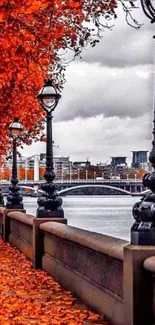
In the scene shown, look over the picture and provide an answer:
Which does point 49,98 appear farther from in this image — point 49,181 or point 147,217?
point 147,217

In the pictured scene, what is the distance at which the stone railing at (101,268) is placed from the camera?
24.4 feet

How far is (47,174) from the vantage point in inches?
613

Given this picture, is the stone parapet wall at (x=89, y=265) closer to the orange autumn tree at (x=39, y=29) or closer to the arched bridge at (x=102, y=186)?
the orange autumn tree at (x=39, y=29)

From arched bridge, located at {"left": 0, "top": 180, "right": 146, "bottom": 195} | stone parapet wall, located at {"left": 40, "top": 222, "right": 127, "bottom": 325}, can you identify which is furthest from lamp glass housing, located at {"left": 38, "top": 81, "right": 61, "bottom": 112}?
arched bridge, located at {"left": 0, "top": 180, "right": 146, "bottom": 195}

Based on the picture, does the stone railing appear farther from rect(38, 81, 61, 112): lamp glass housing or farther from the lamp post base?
rect(38, 81, 61, 112): lamp glass housing

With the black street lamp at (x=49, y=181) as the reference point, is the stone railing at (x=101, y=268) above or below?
below

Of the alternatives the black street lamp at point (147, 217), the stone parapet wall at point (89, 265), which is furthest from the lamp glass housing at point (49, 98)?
the black street lamp at point (147, 217)

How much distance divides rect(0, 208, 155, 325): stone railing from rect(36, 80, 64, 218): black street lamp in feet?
0.95

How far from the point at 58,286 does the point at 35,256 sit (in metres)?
2.61

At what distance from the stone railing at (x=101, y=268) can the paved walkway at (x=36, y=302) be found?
19 cm

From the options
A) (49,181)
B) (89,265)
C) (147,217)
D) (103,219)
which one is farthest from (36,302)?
(103,219)

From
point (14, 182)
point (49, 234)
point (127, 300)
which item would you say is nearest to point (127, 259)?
point (127, 300)

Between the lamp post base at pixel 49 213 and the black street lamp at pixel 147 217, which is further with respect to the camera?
the lamp post base at pixel 49 213

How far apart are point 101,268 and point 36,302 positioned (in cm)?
175
